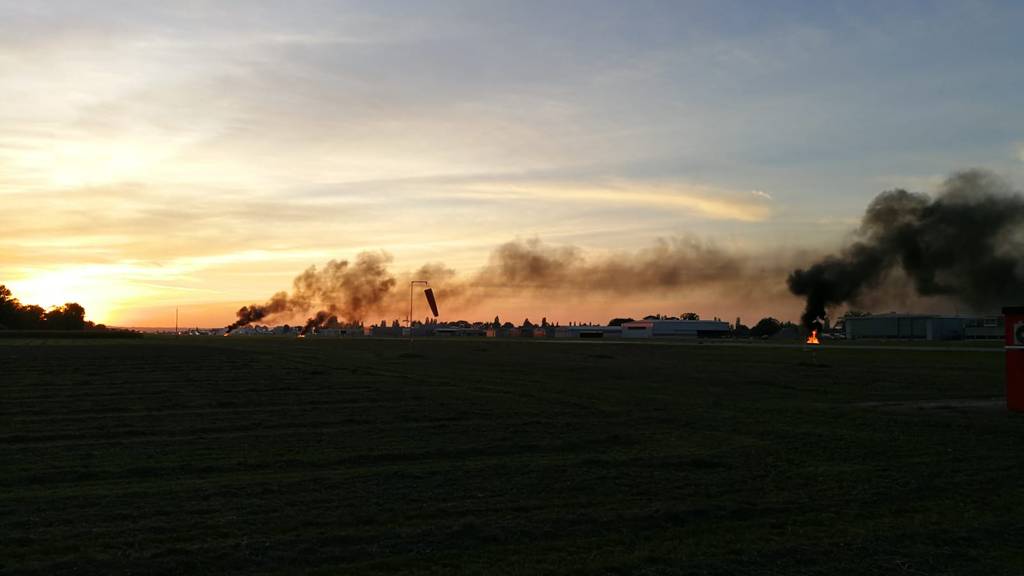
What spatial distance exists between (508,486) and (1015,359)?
1654 centimetres

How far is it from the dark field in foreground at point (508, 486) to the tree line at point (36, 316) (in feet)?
464

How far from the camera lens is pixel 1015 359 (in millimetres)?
21016

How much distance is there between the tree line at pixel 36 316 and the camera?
149875 mm

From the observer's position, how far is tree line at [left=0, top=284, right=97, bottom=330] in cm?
14988

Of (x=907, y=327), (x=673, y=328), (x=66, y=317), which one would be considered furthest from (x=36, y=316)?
(x=907, y=327)

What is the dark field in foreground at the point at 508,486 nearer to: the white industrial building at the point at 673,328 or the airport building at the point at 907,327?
the airport building at the point at 907,327

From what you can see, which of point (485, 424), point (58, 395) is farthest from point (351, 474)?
point (58, 395)

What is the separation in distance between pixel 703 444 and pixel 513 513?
6480 mm

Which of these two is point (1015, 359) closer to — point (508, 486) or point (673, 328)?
point (508, 486)

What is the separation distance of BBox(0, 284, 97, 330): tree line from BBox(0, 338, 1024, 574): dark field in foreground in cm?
14132

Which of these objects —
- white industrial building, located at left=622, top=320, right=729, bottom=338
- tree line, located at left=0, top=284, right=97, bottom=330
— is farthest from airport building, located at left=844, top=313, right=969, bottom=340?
tree line, located at left=0, top=284, right=97, bottom=330

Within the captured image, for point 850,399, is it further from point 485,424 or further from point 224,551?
point 224,551

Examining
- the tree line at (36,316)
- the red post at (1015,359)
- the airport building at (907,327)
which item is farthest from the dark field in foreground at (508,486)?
the tree line at (36,316)

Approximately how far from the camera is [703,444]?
584 inches
